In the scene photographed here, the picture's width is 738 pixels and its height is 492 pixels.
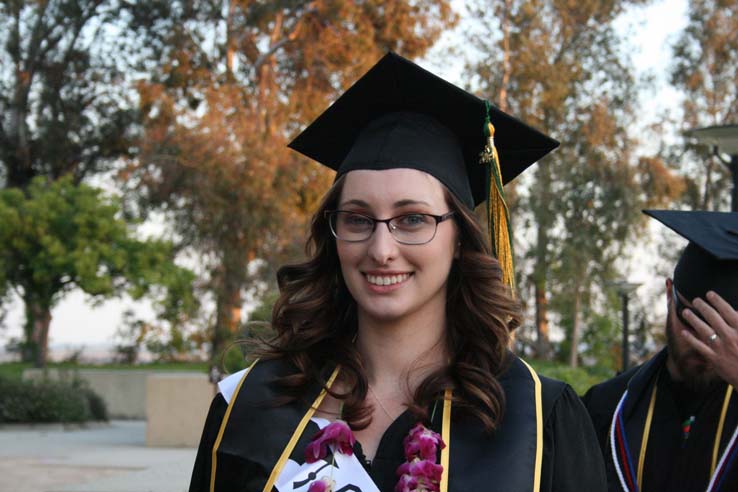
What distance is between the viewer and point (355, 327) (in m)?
2.90

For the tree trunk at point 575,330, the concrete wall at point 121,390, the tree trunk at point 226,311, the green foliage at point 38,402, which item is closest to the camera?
the green foliage at point 38,402

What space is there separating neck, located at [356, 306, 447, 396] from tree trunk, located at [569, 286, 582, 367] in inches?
1113

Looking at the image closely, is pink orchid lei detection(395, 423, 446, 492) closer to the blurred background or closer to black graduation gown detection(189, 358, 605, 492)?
black graduation gown detection(189, 358, 605, 492)

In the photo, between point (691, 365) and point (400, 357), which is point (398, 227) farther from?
point (691, 365)

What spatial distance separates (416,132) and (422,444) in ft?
2.89

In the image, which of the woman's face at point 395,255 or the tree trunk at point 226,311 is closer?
the woman's face at point 395,255

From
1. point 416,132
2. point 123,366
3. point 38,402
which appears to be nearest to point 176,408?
point 38,402

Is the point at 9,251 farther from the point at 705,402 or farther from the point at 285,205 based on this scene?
the point at 705,402

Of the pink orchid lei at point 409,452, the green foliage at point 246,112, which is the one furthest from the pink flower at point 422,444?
the green foliage at point 246,112

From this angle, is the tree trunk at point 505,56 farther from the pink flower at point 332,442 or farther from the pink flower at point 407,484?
the pink flower at point 407,484

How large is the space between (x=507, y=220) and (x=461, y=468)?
2.74ft

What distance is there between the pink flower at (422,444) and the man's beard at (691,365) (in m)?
1.42

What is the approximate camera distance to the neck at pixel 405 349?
267 centimetres

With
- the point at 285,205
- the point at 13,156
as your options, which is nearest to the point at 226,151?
the point at 285,205
